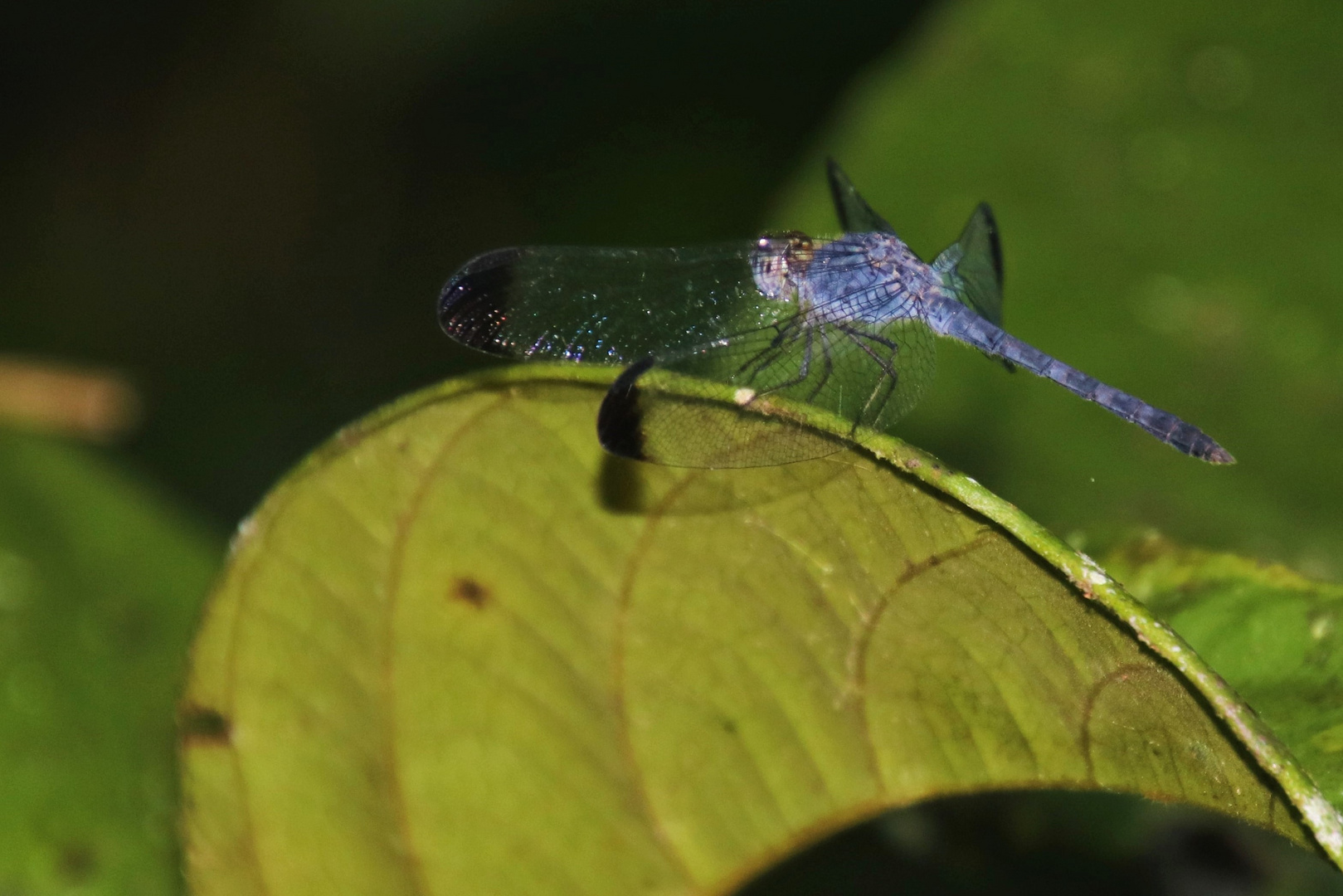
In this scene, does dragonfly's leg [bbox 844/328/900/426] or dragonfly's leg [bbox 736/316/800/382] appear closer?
dragonfly's leg [bbox 844/328/900/426]

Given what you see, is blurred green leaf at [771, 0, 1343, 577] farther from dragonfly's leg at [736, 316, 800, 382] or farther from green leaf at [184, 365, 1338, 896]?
green leaf at [184, 365, 1338, 896]

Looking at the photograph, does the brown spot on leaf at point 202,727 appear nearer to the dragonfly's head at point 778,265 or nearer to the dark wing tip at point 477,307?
the dark wing tip at point 477,307

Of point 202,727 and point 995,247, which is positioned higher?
point 995,247

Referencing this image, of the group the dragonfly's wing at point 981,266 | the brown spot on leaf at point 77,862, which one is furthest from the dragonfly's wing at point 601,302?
the brown spot on leaf at point 77,862

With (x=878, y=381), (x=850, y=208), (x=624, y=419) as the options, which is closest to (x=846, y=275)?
(x=850, y=208)

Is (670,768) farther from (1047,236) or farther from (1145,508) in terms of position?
(1047,236)


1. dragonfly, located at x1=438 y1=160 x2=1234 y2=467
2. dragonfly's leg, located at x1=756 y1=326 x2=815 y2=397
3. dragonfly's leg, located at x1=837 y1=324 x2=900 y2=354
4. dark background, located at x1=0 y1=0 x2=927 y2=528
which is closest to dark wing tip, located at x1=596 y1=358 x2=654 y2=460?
dragonfly, located at x1=438 y1=160 x2=1234 y2=467

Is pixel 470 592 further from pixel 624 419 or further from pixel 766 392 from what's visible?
pixel 766 392
